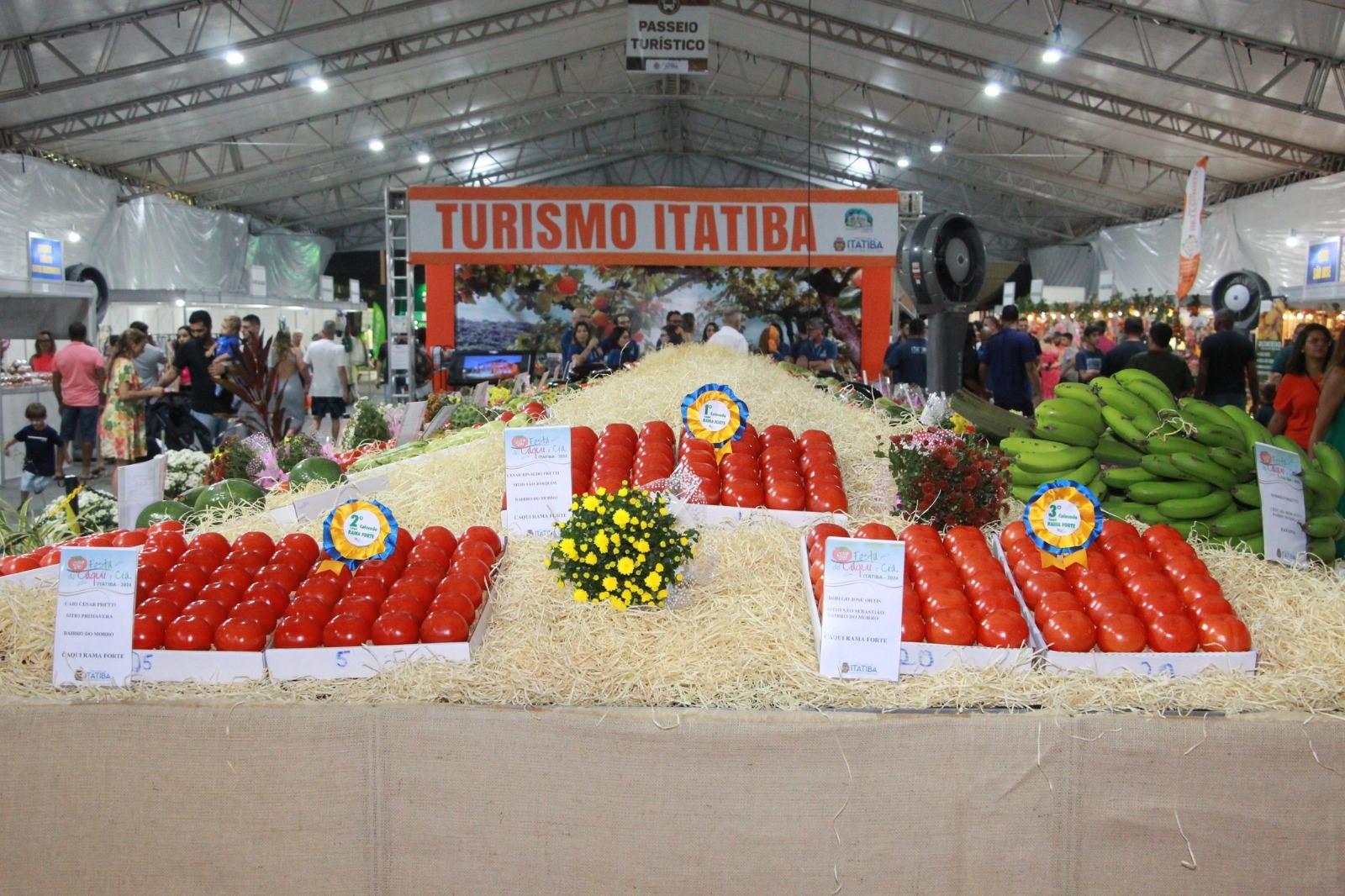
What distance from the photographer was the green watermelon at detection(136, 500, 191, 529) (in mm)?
3432

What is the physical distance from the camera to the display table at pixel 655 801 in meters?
2.07

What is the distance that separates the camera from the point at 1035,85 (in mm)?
15039

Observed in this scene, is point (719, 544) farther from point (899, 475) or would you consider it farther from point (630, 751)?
point (630, 751)

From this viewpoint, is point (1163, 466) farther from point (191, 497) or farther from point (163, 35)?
point (163, 35)

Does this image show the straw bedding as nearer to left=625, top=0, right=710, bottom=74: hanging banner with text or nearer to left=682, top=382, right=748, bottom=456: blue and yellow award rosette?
left=682, top=382, right=748, bottom=456: blue and yellow award rosette

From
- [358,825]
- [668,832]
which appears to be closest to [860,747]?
[668,832]

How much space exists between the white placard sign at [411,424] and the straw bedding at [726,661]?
2824mm

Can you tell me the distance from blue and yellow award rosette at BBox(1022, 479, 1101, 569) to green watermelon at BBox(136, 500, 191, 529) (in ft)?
9.06

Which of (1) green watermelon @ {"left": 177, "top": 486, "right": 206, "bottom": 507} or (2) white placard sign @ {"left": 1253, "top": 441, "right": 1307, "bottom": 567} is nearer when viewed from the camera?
(2) white placard sign @ {"left": 1253, "top": 441, "right": 1307, "bottom": 567}

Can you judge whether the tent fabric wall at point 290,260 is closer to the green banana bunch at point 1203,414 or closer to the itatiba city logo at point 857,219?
the itatiba city logo at point 857,219

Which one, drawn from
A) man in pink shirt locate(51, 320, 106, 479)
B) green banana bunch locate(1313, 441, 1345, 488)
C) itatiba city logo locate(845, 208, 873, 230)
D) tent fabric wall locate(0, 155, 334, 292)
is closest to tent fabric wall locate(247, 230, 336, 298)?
tent fabric wall locate(0, 155, 334, 292)

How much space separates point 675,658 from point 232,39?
42.0 ft

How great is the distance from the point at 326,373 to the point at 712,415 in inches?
330

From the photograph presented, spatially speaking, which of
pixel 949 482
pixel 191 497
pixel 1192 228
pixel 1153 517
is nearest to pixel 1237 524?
pixel 1153 517
